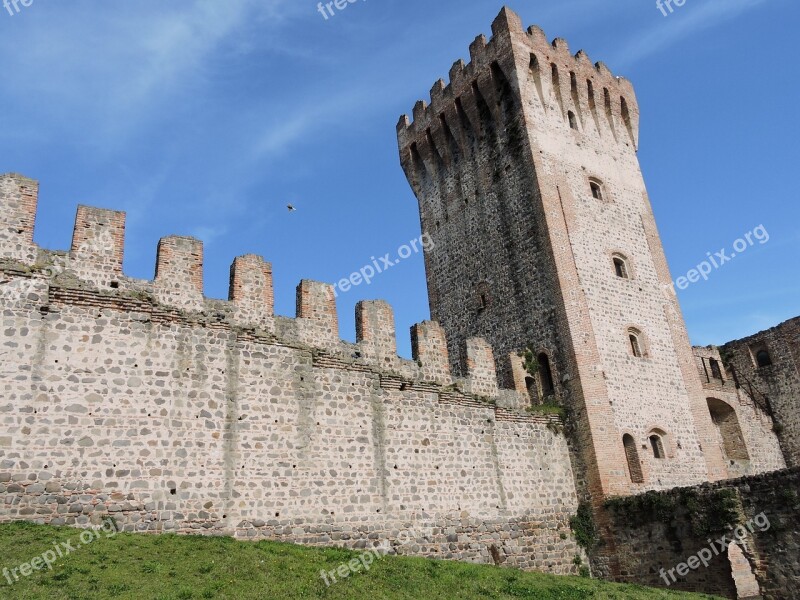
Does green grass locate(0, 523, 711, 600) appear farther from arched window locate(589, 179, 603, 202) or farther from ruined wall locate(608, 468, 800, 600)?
arched window locate(589, 179, 603, 202)

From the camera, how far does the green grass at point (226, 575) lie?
8195mm

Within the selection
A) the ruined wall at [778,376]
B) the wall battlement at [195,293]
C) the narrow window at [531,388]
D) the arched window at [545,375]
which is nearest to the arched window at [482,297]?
the arched window at [545,375]

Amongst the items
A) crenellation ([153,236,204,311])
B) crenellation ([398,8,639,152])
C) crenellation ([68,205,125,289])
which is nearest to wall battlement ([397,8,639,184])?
crenellation ([398,8,639,152])

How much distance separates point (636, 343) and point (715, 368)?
931cm

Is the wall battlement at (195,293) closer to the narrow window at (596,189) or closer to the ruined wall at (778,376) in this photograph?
the narrow window at (596,189)

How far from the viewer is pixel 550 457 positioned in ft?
54.1

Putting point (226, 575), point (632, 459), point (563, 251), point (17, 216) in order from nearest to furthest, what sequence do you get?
point (226, 575), point (17, 216), point (632, 459), point (563, 251)

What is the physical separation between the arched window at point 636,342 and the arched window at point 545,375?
2.66 m

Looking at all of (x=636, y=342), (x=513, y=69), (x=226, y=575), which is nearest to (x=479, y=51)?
(x=513, y=69)

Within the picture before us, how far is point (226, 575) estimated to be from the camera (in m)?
9.12

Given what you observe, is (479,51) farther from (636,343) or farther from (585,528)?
(585,528)

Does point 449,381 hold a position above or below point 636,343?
below

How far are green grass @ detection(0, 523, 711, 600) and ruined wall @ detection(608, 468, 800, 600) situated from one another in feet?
7.73

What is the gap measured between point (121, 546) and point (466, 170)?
16.8m
